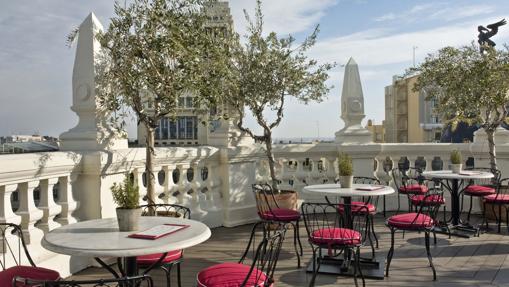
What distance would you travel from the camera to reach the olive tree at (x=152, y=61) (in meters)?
4.93

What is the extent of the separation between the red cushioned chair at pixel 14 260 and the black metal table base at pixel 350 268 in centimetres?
267

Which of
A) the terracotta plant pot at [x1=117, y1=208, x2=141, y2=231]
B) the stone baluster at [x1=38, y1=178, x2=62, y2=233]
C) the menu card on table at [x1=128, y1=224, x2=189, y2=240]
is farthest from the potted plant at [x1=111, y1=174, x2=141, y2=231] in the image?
the stone baluster at [x1=38, y1=178, x2=62, y2=233]

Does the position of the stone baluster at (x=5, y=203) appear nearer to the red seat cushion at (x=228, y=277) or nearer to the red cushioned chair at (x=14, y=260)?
the red cushioned chair at (x=14, y=260)

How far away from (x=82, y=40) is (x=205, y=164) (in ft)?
8.25

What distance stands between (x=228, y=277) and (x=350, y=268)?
223 cm

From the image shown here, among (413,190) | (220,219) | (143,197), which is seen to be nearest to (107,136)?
(143,197)

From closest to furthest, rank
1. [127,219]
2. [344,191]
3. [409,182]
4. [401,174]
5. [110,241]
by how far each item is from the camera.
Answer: [110,241] < [127,219] < [344,191] < [401,174] < [409,182]

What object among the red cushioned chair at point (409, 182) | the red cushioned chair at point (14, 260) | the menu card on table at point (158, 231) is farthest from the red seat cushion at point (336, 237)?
the red cushioned chair at point (409, 182)

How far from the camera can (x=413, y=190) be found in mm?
7129

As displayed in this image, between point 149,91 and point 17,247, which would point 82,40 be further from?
point 17,247

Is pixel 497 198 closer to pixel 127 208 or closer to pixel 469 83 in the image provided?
pixel 469 83

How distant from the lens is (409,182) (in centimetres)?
840

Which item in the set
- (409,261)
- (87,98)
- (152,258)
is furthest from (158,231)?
(409,261)

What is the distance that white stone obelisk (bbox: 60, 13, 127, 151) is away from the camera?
498cm
